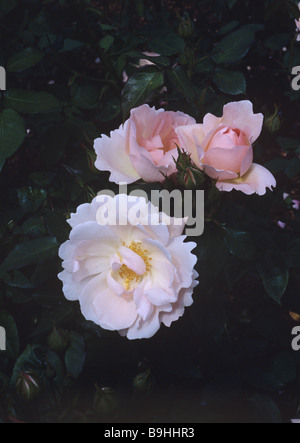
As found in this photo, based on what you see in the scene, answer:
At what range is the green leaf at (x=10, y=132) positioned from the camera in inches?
33.7

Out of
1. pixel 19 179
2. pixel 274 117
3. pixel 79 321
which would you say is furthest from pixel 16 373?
pixel 274 117

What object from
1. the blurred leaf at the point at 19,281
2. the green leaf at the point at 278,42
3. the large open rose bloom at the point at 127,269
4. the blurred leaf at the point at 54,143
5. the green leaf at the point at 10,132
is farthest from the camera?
the green leaf at the point at 278,42

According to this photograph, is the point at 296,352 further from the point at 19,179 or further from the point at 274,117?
the point at 19,179

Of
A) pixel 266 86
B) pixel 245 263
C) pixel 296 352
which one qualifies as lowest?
pixel 296 352

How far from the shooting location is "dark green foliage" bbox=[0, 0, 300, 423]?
3.14 feet

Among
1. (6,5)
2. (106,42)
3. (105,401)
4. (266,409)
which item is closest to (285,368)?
(266,409)

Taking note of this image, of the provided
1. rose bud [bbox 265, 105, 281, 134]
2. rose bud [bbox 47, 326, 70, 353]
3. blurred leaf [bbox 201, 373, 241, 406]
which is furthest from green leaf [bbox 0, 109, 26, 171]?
blurred leaf [bbox 201, 373, 241, 406]

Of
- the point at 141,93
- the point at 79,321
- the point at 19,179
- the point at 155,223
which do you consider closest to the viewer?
the point at 155,223

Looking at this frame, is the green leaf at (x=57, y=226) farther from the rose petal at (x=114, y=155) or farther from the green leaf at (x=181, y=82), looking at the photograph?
the green leaf at (x=181, y=82)

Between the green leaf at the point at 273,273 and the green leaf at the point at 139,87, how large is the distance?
0.41 m

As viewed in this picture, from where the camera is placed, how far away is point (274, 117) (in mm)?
917

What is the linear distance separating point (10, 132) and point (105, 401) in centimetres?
57

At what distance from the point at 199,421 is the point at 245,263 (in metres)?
0.46

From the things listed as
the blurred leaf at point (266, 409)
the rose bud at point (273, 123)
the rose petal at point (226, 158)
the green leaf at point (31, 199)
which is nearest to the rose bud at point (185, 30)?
the rose bud at point (273, 123)
